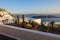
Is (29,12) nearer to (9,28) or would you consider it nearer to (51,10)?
(51,10)

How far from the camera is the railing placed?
14.2 ft

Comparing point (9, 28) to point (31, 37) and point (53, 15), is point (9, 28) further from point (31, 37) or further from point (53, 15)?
point (53, 15)

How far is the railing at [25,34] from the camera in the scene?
14.2 feet

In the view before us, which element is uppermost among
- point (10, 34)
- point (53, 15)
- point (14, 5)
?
point (14, 5)

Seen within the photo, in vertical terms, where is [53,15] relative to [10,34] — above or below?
above

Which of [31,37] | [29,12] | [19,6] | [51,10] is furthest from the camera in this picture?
[19,6]

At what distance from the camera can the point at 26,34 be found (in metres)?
5.21

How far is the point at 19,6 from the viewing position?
10859mm

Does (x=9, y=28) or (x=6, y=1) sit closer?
(x=9, y=28)

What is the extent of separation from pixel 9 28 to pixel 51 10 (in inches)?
161

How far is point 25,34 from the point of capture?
5258mm

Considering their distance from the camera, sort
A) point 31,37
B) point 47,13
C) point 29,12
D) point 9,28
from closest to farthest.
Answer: point 31,37, point 9,28, point 47,13, point 29,12

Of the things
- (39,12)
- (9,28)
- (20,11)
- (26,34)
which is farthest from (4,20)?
(26,34)

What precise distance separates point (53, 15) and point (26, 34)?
4400mm
